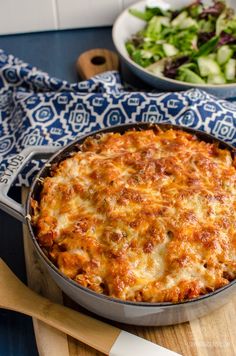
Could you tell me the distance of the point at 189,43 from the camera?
2.84 metres

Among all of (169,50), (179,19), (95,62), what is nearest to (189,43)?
(169,50)

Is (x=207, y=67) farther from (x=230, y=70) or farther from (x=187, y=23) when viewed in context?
(x=187, y=23)

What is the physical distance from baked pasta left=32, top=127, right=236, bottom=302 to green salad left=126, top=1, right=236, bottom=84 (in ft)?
2.82

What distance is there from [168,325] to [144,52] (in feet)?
5.22

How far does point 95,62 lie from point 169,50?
1.33 feet

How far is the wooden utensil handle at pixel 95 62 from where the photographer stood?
110 inches

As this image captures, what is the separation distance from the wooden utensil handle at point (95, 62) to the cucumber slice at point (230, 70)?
Result: 1.91 feet

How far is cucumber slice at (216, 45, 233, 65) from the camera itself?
273cm

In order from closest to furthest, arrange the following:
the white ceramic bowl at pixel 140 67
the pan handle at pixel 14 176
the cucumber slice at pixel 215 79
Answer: the pan handle at pixel 14 176, the white ceramic bowl at pixel 140 67, the cucumber slice at pixel 215 79

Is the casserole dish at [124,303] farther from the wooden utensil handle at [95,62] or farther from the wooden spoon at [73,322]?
the wooden utensil handle at [95,62]

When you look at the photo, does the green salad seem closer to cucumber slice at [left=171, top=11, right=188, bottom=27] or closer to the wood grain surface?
cucumber slice at [left=171, top=11, right=188, bottom=27]

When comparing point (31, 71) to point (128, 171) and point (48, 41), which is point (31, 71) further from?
point (128, 171)

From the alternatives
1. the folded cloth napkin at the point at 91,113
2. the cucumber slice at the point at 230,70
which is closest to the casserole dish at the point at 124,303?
the folded cloth napkin at the point at 91,113

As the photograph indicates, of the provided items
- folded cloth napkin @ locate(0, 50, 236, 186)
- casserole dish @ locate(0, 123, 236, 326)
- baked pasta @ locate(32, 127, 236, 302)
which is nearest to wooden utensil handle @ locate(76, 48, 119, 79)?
folded cloth napkin @ locate(0, 50, 236, 186)
